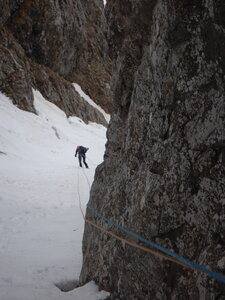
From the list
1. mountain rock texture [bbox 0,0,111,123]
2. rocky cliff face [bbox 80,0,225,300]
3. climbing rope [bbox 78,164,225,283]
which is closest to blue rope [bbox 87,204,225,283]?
climbing rope [bbox 78,164,225,283]

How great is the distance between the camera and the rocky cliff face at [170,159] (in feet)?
10.2

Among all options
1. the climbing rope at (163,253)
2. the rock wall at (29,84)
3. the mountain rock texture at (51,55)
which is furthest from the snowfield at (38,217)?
the mountain rock texture at (51,55)

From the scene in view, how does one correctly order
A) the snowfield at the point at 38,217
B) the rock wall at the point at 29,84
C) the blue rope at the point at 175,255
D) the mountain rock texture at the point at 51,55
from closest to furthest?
the blue rope at the point at 175,255 < the snowfield at the point at 38,217 < the rock wall at the point at 29,84 < the mountain rock texture at the point at 51,55

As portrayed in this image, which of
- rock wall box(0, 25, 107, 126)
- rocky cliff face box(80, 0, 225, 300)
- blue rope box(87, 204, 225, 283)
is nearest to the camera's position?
blue rope box(87, 204, 225, 283)

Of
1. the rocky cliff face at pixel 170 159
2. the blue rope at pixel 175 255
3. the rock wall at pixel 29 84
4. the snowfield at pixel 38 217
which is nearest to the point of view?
the blue rope at pixel 175 255

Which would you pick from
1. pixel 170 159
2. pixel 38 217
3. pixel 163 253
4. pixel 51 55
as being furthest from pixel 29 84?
pixel 163 253

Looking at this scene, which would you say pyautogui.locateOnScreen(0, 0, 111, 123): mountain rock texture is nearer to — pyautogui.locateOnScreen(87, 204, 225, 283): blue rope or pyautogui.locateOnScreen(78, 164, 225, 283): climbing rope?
pyautogui.locateOnScreen(78, 164, 225, 283): climbing rope

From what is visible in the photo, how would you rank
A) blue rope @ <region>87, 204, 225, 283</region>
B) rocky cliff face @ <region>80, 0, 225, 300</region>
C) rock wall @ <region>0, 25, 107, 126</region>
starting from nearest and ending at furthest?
1. blue rope @ <region>87, 204, 225, 283</region>
2. rocky cliff face @ <region>80, 0, 225, 300</region>
3. rock wall @ <region>0, 25, 107, 126</region>

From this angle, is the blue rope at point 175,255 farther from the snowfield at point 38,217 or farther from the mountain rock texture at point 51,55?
the mountain rock texture at point 51,55

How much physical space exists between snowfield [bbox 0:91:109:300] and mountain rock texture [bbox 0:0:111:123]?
30.1 feet

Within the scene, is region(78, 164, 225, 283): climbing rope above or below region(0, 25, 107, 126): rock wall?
below

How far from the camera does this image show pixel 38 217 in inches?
363

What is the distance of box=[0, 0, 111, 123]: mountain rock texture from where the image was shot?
30.8m

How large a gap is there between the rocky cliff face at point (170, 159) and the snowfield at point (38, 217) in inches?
39.7
